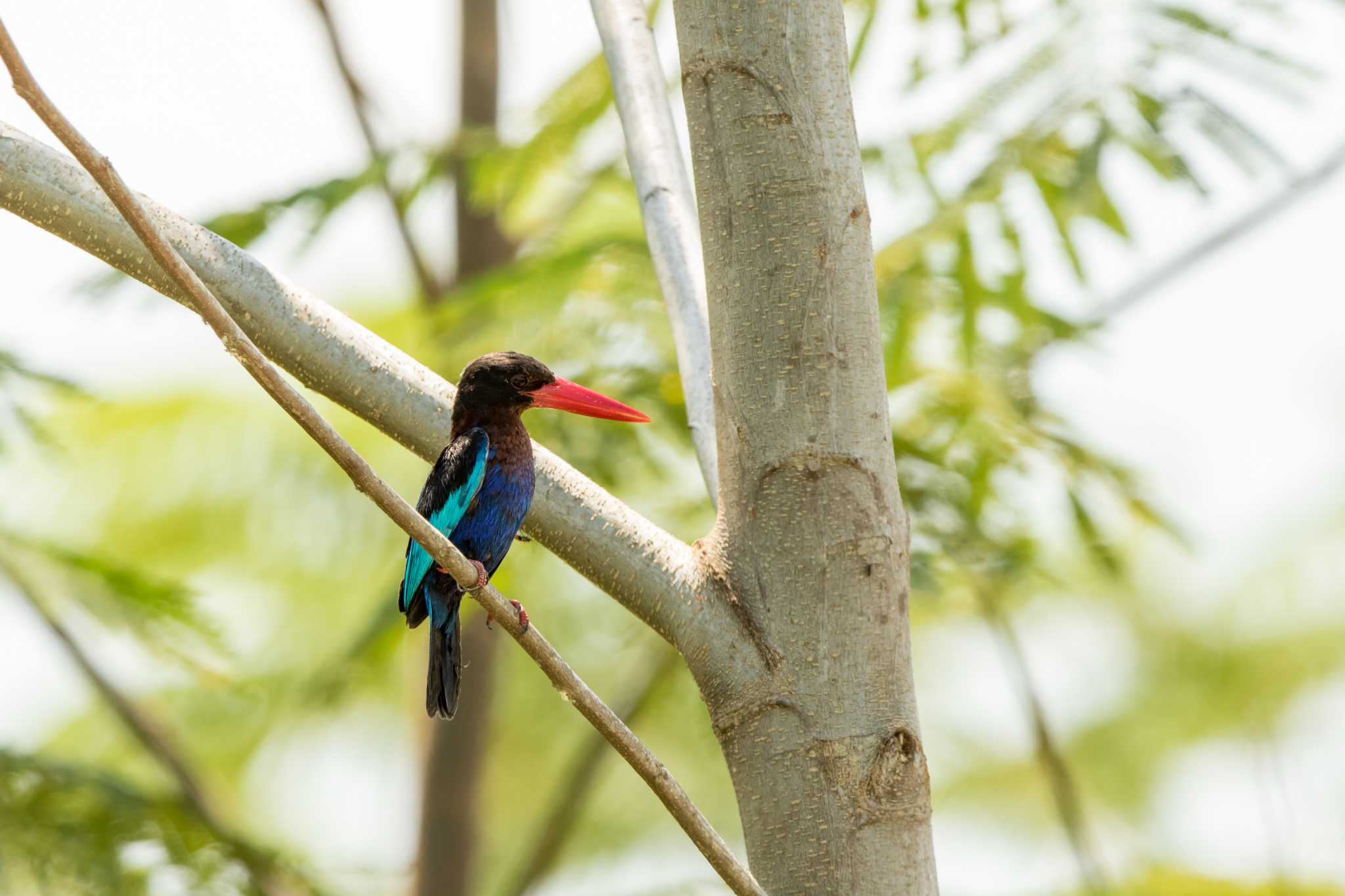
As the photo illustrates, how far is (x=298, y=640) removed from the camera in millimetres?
9289

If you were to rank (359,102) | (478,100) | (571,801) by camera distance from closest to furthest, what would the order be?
(571,801), (359,102), (478,100)

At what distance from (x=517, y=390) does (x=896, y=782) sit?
42.9 inches

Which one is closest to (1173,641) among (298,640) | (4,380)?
(298,640)

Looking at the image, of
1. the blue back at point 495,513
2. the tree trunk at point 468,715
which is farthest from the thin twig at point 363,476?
the tree trunk at point 468,715

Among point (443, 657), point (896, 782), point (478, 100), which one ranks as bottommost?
point (896, 782)

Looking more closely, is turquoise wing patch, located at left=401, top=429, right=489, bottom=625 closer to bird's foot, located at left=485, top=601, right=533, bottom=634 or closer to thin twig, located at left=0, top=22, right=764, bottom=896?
bird's foot, located at left=485, top=601, right=533, bottom=634

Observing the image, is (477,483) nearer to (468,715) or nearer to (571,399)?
(571,399)

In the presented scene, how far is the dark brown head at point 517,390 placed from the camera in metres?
2.60

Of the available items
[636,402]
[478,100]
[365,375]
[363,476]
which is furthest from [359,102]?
[363,476]

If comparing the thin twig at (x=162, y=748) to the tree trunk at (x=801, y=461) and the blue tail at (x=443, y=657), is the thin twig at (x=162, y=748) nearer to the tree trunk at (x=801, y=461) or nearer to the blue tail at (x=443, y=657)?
the blue tail at (x=443, y=657)

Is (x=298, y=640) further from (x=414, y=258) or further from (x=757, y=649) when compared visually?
(x=757, y=649)

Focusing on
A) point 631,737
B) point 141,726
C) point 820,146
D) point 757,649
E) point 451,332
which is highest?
point 451,332

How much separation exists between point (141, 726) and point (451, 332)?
2.01 m

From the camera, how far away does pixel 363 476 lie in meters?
1.67
